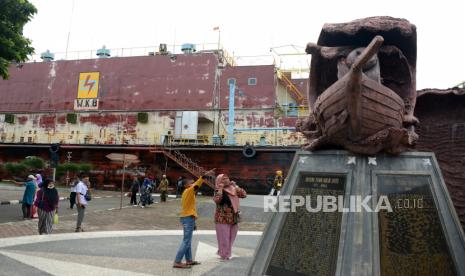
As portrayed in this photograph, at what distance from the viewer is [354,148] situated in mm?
4301

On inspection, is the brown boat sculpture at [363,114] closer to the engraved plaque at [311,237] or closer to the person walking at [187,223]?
the engraved plaque at [311,237]

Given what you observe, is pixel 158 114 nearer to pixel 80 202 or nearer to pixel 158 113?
pixel 158 113

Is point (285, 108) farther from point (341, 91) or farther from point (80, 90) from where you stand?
point (341, 91)

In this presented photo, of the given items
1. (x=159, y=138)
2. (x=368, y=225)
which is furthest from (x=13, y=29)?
(x=159, y=138)

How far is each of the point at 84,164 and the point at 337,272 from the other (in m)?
24.5

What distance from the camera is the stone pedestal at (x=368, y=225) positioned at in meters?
3.84

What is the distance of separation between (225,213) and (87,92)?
2806cm

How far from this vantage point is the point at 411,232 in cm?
401

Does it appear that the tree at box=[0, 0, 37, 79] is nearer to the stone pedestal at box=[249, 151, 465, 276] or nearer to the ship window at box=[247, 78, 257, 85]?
the stone pedestal at box=[249, 151, 465, 276]

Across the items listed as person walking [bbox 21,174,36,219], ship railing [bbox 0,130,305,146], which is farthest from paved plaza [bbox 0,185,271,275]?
ship railing [bbox 0,130,305,146]

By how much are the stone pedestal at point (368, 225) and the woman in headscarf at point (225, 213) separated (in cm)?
227

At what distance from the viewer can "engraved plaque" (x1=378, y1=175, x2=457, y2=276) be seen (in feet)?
12.5

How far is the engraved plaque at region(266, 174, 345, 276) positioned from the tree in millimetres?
11152

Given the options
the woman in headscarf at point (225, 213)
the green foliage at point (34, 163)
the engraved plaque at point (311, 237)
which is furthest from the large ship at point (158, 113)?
the engraved plaque at point (311, 237)
